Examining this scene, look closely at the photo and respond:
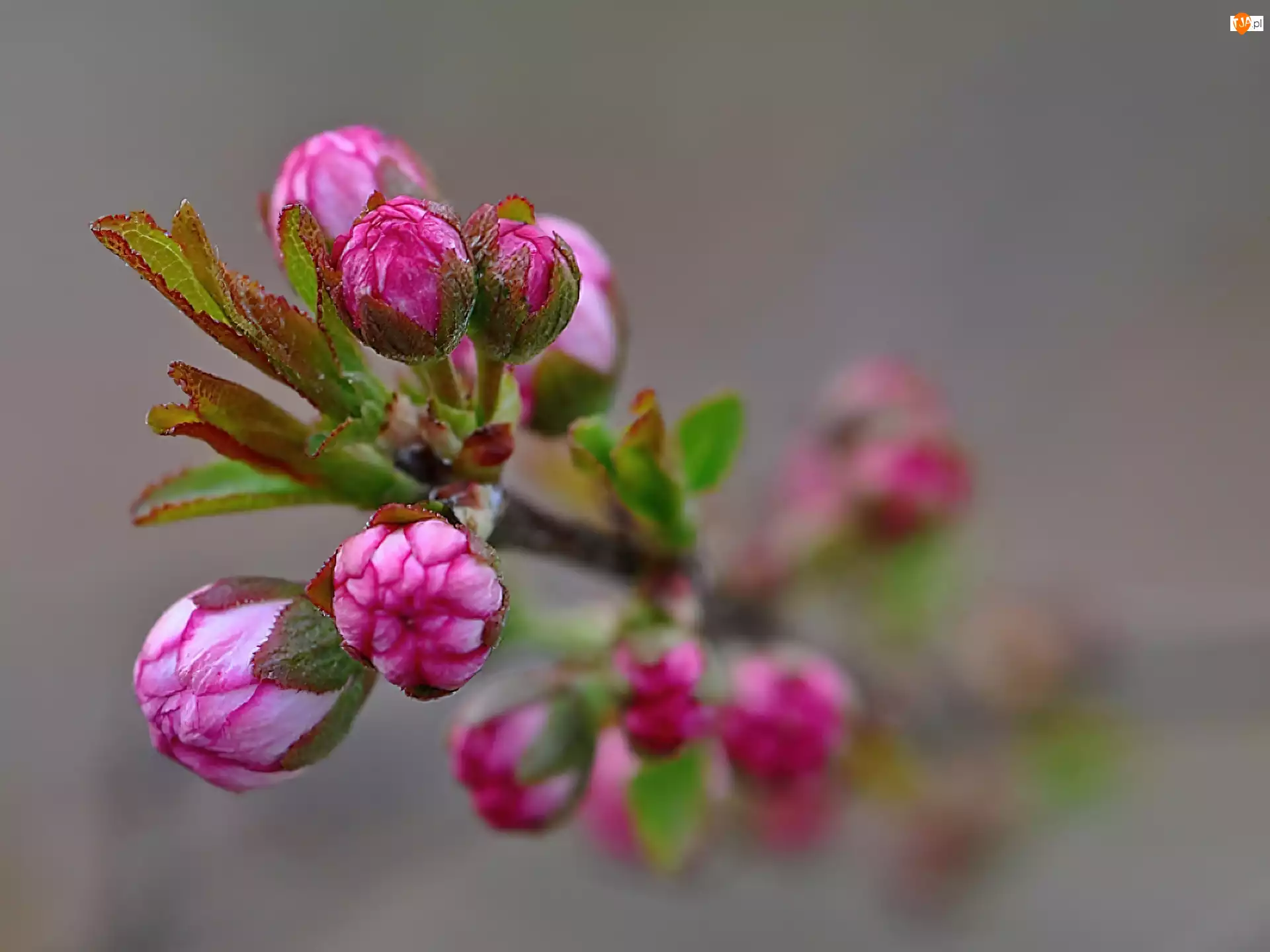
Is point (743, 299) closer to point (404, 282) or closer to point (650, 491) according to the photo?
point (650, 491)

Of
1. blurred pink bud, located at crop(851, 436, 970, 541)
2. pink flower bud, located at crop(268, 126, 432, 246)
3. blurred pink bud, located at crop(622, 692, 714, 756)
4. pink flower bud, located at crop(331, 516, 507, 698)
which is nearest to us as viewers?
pink flower bud, located at crop(331, 516, 507, 698)

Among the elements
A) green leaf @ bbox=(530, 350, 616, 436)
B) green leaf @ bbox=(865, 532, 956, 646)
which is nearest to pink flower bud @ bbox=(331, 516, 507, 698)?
green leaf @ bbox=(530, 350, 616, 436)

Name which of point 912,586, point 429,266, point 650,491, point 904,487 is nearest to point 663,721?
point 650,491

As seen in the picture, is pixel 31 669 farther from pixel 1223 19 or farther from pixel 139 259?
pixel 1223 19

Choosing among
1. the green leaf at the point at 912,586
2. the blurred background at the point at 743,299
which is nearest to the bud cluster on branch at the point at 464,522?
the green leaf at the point at 912,586

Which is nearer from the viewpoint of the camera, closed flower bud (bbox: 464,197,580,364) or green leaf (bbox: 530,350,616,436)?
closed flower bud (bbox: 464,197,580,364)

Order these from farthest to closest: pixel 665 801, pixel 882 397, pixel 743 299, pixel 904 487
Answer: pixel 743 299 < pixel 882 397 < pixel 904 487 < pixel 665 801

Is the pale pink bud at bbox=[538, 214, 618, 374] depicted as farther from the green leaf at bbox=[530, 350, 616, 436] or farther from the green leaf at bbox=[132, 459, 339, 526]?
the green leaf at bbox=[132, 459, 339, 526]

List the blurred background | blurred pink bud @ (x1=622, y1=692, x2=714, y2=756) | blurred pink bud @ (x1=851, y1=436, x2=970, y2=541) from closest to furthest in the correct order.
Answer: blurred pink bud @ (x1=622, y1=692, x2=714, y2=756)
blurred pink bud @ (x1=851, y1=436, x2=970, y2=541)
the blurred background
